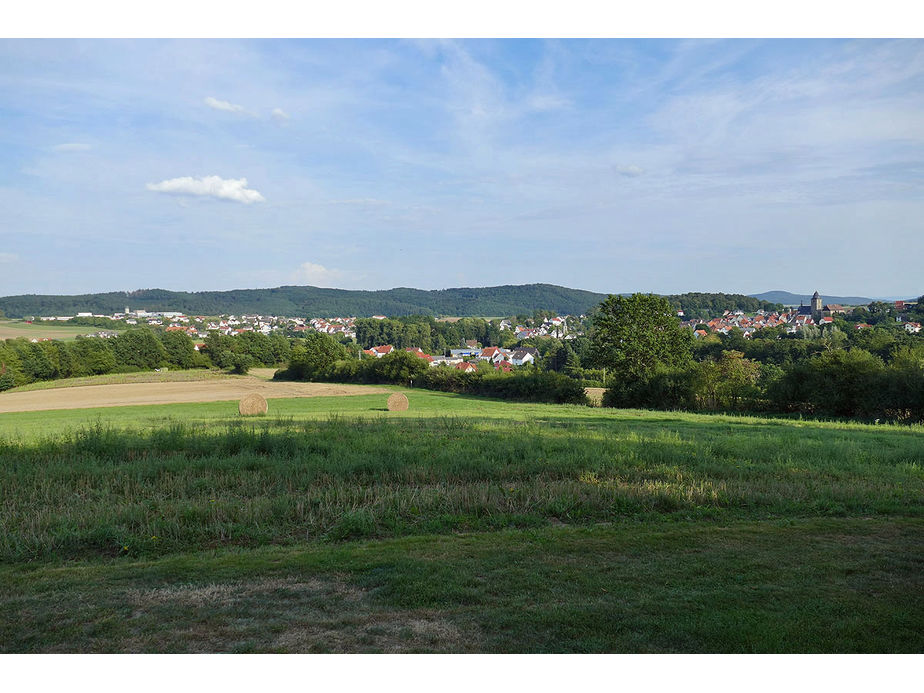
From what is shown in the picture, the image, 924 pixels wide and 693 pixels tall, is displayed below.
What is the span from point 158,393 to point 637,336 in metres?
40.7

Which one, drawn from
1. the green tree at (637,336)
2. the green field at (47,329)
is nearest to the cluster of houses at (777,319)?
the green tree at (637,336)

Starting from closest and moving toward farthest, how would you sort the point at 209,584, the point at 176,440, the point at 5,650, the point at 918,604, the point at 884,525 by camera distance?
1. the point at 5,650
2. the point at 918,604
3. the point at 209,584
4. the point at 884,525
5. the point at 176,440

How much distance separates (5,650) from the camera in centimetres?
412

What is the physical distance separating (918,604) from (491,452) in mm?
7487

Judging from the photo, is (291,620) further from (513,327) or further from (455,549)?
(513,327)

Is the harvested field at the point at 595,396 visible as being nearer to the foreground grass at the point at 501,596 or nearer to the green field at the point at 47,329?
the foreground grass at the point at 501,596

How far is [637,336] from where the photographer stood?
41875mm

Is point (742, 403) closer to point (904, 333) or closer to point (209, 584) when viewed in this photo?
point (904, 333)

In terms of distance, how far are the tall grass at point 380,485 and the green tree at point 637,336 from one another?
90.6 ft

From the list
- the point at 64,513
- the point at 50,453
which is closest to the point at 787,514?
the point at 64,513

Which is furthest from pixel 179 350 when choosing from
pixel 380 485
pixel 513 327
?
pixel 513 327

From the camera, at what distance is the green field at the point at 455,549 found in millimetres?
4375

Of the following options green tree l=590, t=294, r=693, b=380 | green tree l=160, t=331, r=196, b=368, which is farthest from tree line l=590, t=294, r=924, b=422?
green tree l=160, t=331, r=196, b=368

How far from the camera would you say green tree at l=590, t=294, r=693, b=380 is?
1622 inches
